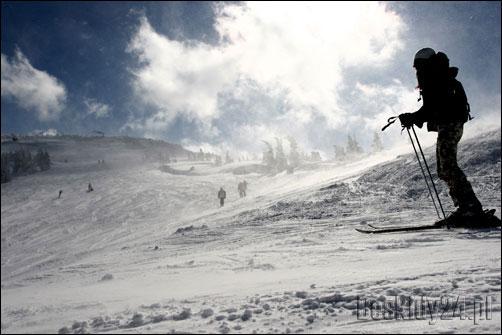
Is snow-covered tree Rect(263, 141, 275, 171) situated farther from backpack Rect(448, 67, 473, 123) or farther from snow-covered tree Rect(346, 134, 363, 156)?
backpack Rect(448, 67, 473, 123)

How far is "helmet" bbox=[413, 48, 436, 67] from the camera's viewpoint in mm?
5184

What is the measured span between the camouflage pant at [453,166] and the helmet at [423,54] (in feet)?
3.35

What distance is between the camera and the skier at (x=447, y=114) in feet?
16.5

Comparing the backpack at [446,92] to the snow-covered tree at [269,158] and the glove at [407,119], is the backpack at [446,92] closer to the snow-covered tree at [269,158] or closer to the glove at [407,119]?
→ the glove at [407,119]

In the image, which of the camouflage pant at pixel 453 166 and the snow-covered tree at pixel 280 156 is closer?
the camouflage pant at pixel 453 166

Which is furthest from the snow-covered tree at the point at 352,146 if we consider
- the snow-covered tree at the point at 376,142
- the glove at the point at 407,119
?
the glove at the point at 407,119

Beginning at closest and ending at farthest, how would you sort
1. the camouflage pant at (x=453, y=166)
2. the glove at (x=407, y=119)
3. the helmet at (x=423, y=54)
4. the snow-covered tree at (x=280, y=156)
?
the camouflage pant at (x=453, y=166) < the helmet at (x=423, y=54) < the glove at (x=407, y=119) < the snow-covered tree at (x=280, y=156)

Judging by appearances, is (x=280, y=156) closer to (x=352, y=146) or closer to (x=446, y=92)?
(x=352, y=146)

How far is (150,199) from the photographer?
36.1 m

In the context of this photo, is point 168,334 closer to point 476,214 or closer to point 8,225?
point 476,214

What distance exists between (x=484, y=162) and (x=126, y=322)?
1530cm

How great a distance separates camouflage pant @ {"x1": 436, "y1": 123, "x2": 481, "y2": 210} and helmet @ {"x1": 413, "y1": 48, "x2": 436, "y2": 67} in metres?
1.02

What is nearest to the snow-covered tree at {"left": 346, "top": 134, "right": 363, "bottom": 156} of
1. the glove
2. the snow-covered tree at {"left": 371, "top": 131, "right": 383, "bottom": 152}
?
the snow-covered tree at {"left": 371, "top": 131, "right": 383, "bottom": 152}

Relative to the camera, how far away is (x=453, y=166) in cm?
508
